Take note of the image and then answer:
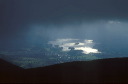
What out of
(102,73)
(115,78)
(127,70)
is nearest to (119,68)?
(127,70)

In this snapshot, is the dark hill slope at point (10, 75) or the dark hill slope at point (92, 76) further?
the dark hill slope at point (10, 75)

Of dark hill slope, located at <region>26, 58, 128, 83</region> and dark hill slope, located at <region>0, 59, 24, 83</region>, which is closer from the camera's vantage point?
dark hill slope, located at <region>26, 58, 128, 83</region>

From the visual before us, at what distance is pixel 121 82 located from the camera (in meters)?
16.2

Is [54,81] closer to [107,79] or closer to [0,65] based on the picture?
[107,79]

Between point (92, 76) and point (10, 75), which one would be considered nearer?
point (92, 76)

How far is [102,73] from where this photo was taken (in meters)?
20.0

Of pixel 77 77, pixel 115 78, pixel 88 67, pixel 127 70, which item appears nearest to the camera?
pixel 115 78

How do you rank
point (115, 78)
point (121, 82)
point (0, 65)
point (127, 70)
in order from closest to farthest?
point (121, 82)
point (115, 78)
point (127, 70)
point (0, 65)

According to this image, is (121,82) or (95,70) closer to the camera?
(121,82)

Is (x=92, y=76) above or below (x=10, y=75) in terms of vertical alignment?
below

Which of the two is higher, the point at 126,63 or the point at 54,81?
the point at 126,63

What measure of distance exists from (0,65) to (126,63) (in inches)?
A: 854

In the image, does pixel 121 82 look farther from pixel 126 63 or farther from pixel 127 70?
pixel 126 63

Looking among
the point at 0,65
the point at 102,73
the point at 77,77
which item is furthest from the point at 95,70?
the point at 0,65
